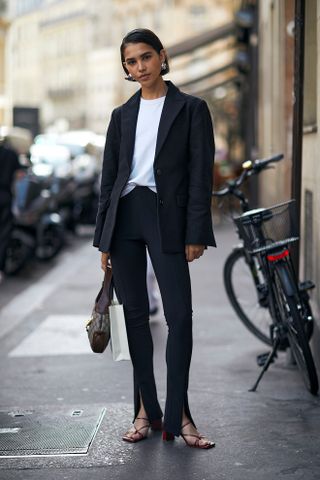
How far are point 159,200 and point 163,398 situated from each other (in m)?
1.57

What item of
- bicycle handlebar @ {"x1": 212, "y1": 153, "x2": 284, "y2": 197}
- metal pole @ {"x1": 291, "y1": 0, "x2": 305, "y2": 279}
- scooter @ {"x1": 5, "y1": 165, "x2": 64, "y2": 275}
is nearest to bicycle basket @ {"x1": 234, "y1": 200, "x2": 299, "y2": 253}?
metal pole @ {"x1": 291, "y1": 0, "x2": 305, "y2": 279}

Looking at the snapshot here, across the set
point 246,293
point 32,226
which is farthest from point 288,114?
point 246,293

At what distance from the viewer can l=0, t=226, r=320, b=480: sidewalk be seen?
16.9ft

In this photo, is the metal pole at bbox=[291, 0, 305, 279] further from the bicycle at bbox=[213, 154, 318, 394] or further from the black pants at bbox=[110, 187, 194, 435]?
the black pants at bbox=[110, 187, 194, 435]

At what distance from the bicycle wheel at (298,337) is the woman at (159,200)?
1016mm

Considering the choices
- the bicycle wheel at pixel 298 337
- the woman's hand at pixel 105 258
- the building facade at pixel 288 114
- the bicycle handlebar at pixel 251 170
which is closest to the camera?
the woman's hand at pixel 105 258

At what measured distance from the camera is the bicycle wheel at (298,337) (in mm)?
6340

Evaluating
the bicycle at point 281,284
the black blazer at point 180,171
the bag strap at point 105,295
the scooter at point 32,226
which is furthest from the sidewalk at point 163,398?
the scooter at point 32,226

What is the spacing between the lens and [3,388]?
23.0 feet

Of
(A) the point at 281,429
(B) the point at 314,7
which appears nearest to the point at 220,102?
(B) the point at 314,7

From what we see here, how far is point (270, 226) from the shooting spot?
263 inches

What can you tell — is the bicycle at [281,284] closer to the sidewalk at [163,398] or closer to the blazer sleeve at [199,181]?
the sidewalk at [163,398]

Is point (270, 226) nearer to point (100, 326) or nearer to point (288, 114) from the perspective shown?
point (100, 326)

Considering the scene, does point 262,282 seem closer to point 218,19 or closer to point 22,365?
point 22,365
